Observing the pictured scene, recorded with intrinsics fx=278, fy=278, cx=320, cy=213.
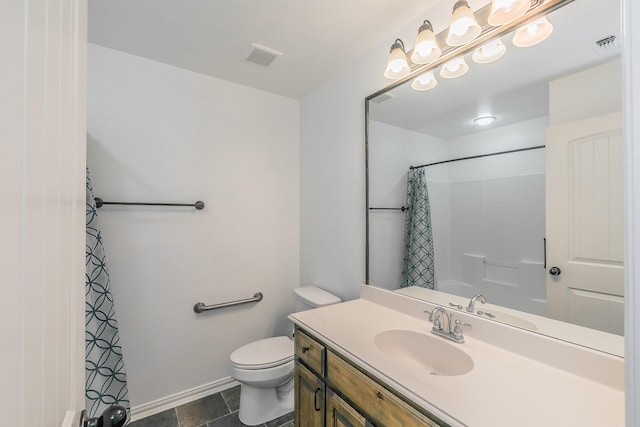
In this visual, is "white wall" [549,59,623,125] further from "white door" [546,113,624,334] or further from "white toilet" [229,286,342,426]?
"white toilet" [229,286,342,426]

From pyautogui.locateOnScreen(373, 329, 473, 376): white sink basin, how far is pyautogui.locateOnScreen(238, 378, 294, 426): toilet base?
100 centimetres

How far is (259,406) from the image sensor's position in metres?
1.73

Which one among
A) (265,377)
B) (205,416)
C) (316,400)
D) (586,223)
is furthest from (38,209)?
(205,416)

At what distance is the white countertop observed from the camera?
709mm

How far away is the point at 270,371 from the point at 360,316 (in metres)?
0.71

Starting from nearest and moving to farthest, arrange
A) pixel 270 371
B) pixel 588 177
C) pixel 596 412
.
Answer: pixel 596 412 < pixel 588 177 < pixel 270 371

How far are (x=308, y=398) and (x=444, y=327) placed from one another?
69 centimetres

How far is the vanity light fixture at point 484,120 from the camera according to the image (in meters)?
1.21

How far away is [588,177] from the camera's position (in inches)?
36.2

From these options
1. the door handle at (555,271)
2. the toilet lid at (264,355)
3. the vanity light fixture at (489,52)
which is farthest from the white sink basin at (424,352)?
the vanity light fixture at (489,52)

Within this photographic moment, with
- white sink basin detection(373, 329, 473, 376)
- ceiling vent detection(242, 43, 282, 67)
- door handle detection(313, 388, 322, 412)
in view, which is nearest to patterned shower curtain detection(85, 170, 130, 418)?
door handle detection(313, 388, 322, 412)

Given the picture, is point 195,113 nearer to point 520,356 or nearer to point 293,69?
point 293,69

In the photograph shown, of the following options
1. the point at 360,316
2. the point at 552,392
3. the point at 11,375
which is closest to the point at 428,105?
the point at 360,316

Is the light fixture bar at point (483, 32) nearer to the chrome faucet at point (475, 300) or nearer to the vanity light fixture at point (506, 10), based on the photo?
the vanity light fixture at point (506, 10)
